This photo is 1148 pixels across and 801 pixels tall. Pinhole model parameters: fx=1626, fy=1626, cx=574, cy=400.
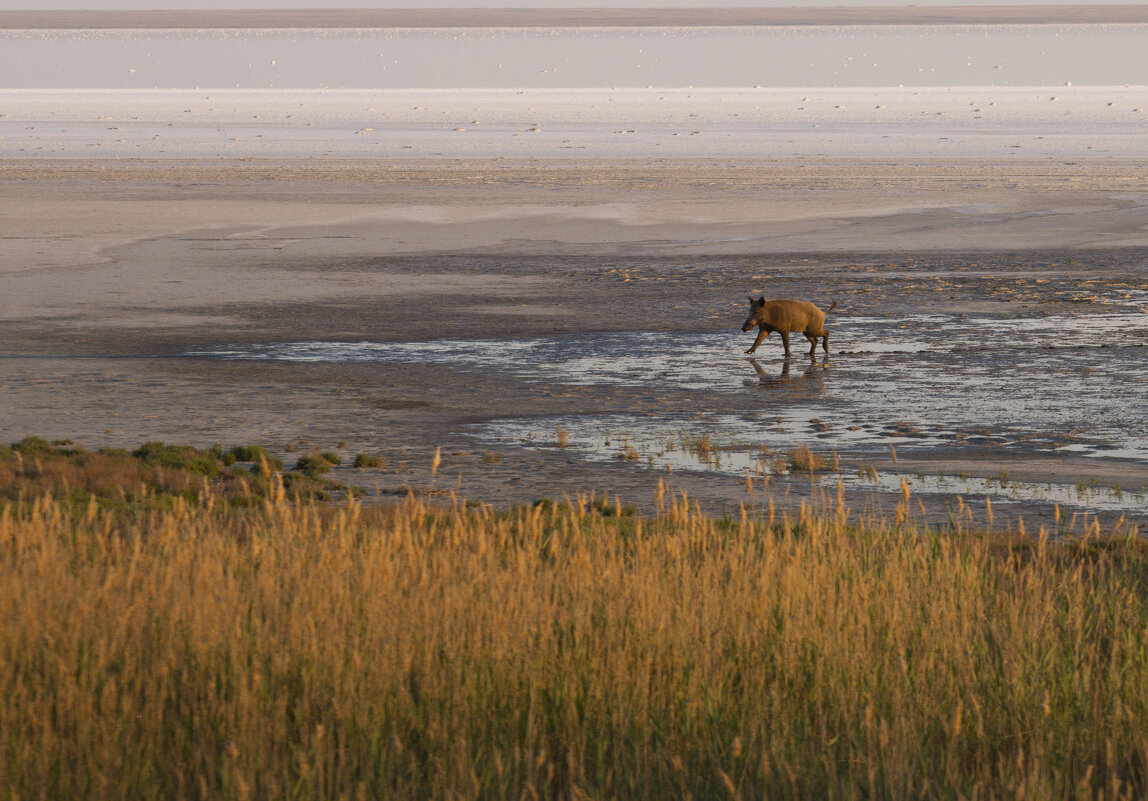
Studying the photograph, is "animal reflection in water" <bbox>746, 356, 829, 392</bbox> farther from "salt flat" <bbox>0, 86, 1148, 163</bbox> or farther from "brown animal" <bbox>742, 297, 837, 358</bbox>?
"salt flat" <bbox>0, 86, 1148, 163</bbox>

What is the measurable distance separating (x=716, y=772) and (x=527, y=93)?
154 metres

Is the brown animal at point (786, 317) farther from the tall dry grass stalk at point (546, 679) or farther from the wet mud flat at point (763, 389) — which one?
the tall dry grass stalk at point (546, 679)

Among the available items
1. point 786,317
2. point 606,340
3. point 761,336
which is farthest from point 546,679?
point 606,340

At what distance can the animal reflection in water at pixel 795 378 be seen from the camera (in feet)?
64.1

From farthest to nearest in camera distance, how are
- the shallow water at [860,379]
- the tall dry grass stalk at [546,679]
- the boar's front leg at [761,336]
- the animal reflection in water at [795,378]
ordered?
the boar's front leg at [761,336] → the animal reflection in water at [795,378] → the shallow water at [860,379] → the tall dry grass stalk at [546,679]

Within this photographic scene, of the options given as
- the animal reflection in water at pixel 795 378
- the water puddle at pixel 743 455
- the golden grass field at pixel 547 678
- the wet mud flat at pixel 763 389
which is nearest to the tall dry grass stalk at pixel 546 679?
the golden grass field at pixel 547 678

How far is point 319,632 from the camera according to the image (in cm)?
758

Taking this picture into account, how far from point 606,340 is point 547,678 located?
1649 cm

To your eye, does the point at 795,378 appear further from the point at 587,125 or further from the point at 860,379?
the point at 587,125

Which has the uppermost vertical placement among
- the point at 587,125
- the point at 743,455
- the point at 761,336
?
the point at 587,125

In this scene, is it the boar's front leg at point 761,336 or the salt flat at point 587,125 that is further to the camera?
the salt flat at point 587,125

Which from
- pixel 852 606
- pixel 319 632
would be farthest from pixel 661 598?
pixel 319 632

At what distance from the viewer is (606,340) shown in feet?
77.9

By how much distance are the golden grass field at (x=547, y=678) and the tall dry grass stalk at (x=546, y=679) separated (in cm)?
2
